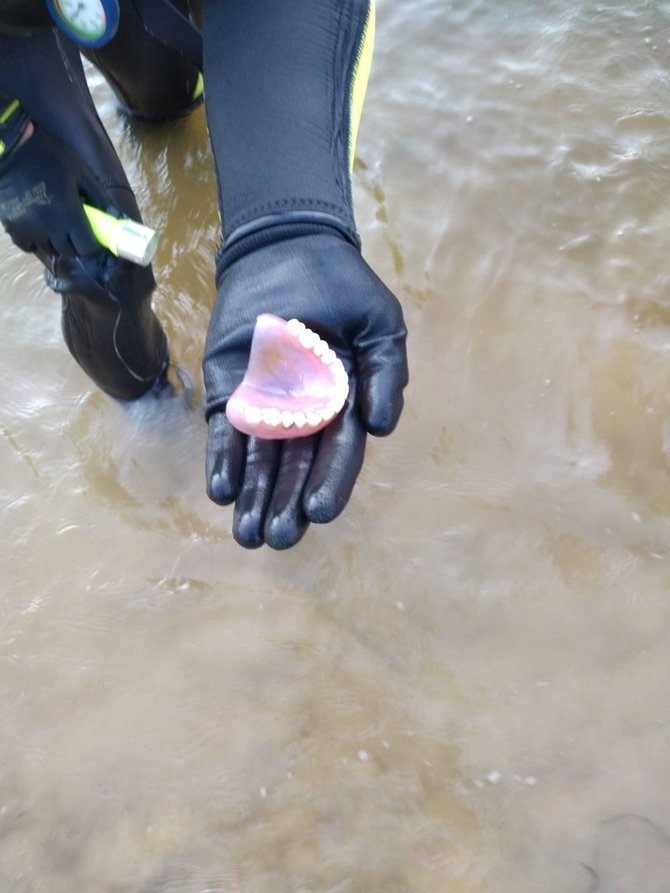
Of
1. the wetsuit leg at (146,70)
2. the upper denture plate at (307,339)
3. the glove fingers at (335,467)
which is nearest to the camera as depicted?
the glove fingers at (335,467)

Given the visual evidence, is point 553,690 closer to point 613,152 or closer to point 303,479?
point 303,479

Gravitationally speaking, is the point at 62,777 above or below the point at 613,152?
below

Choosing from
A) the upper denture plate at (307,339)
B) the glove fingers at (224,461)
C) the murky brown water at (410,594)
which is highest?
the upper denture plate at (307,339)

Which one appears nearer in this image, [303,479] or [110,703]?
[303,479]

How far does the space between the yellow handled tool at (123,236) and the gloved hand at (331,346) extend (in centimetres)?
20

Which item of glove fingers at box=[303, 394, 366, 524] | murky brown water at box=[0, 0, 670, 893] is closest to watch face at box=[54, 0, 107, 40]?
glove fingers at box=[303, 394, 366, 524]

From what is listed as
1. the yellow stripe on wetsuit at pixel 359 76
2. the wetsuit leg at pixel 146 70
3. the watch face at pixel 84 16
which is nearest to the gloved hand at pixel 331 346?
the yellow stripe on wetsuit at pixel 359 76

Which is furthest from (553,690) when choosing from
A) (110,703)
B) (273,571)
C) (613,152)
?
(613,152)

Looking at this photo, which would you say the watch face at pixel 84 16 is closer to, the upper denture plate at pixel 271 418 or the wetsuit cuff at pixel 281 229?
the wetsuit cuff at pixel 281 229

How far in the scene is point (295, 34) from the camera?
1905 mm

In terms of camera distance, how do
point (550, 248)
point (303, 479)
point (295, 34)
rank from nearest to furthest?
point (303, 479) < point (295, 34) < point (550, 248)

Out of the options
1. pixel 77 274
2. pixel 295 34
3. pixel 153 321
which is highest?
pixel 295 34

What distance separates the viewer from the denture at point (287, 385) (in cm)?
168

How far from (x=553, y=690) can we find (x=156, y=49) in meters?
2.69
